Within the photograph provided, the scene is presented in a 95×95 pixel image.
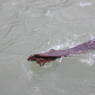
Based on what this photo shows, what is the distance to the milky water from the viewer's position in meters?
4.42

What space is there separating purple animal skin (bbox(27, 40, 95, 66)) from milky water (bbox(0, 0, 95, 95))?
0.35ft

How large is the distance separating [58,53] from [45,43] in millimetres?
630

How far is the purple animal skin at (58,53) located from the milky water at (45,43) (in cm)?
11

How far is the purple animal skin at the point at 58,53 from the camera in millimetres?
4473

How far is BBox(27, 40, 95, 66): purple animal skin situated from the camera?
14.7ft

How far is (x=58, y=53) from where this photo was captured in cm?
467

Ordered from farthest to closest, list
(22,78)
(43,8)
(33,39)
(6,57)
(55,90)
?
1. (43,8)
2. (33,39)
3. (6,57)
4. (22,78)
5. (55,90)

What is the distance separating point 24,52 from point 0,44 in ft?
2.01

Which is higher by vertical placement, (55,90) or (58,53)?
(58,53)

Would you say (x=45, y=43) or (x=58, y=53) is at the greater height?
(x=58, y=53)

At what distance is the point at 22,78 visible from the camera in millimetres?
4594

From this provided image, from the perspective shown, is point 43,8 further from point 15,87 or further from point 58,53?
point 15,87

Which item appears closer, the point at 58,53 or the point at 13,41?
the point at 58,53

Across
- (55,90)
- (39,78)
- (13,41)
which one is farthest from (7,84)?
(13,41)
